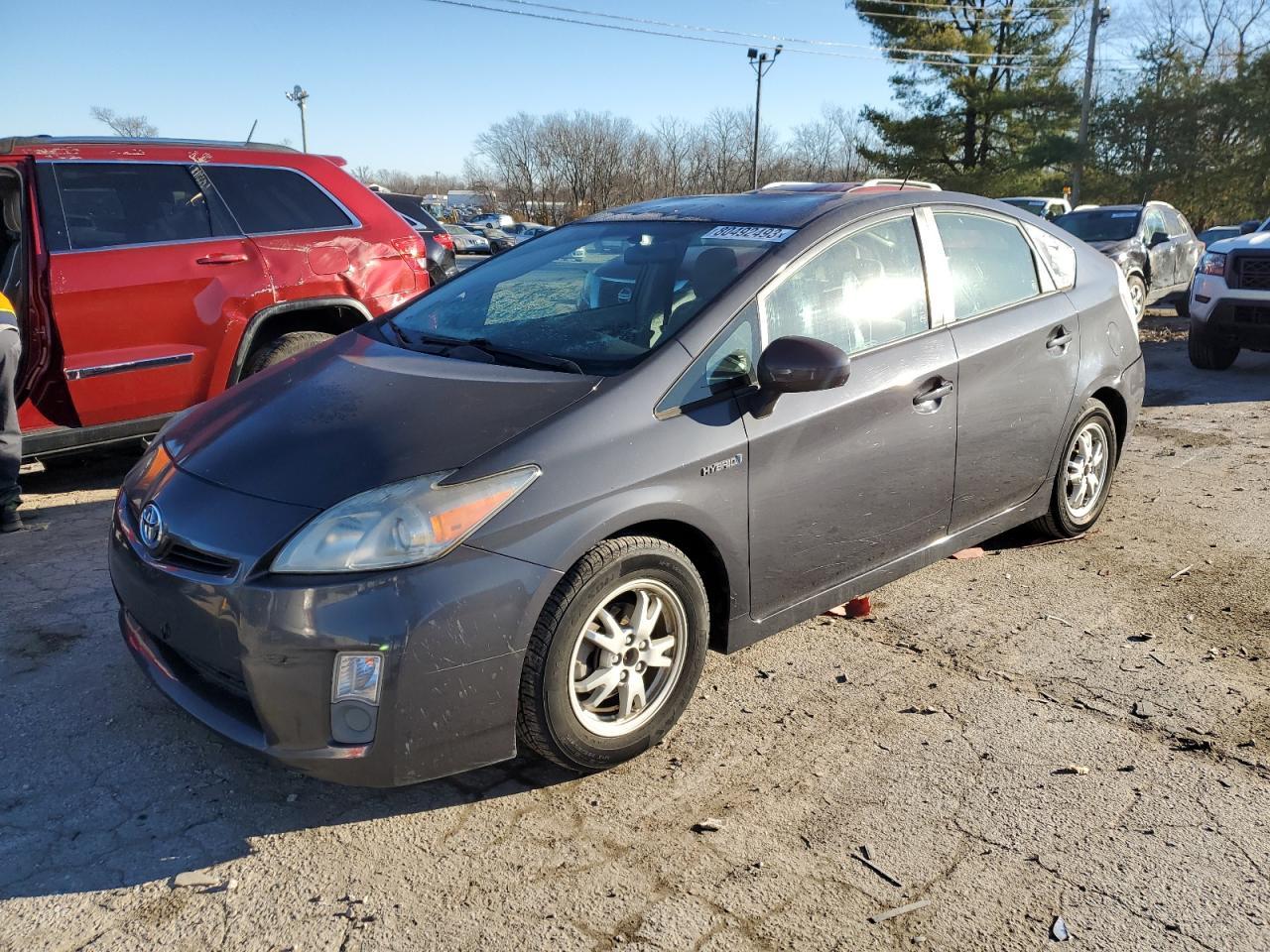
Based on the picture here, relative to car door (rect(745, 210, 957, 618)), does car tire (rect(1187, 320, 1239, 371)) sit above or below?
below

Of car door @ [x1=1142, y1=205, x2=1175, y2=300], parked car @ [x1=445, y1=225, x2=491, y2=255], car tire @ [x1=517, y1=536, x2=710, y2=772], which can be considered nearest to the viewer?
car tire @ [x1=517, y1=536, x2=710, y2=772]

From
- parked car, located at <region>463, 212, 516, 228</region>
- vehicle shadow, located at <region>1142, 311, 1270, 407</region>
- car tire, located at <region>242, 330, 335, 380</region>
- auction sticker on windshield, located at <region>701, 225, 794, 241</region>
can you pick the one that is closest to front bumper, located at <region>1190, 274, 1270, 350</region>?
vehicle shadow, located at <region>1142, 311, 1270, 407</region>

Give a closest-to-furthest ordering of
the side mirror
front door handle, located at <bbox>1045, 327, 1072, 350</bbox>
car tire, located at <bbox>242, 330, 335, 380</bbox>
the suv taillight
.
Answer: the side mirror → front door handle, located at <bbox>1045, 327, 1072, 350</bbox> → car tire, located at <bbox>242, 330, 335, 380</bbox> → the suv taillight

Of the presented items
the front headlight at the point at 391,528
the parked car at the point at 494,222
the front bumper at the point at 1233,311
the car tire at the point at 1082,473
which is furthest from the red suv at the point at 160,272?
the parked car at the point at 494,222

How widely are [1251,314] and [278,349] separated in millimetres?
8482

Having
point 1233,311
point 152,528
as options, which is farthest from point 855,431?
point 1233,311

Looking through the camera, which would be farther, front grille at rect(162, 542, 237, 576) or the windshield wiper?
the windshield wiper

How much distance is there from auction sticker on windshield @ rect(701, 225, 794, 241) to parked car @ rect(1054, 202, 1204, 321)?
416 inches

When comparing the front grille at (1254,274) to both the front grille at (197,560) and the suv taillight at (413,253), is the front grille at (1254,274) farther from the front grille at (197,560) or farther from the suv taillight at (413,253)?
the front grille at (197,560)

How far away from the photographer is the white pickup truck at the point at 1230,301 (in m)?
9.13

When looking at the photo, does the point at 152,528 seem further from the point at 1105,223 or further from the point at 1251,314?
the point at 1105,223

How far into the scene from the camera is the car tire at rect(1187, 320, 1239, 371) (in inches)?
380

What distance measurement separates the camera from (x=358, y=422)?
9.67 ft

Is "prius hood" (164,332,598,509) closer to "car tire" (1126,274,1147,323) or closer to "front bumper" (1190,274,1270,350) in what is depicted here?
"front bumper" (1190,274,1270,350)
